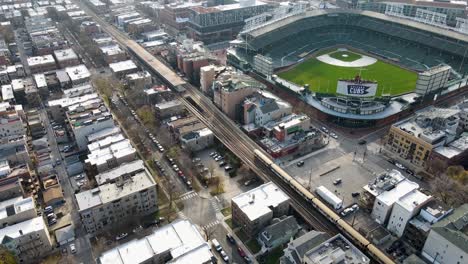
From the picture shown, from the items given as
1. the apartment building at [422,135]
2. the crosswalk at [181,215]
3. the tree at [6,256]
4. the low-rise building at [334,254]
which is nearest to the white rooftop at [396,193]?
the low-rise building at [334,254]

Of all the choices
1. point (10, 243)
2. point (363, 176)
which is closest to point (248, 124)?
point (363, 176)

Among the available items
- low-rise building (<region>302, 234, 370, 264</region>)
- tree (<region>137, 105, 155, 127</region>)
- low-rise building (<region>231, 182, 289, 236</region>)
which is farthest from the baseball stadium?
low-rise building (<region>302, 234, 370, 264</region>)

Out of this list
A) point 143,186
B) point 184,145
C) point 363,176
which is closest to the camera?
point 143,186

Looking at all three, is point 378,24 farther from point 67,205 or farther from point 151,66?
point 67,205

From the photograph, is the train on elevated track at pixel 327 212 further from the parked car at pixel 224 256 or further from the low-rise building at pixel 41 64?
the low-rise building at pixel 41 64

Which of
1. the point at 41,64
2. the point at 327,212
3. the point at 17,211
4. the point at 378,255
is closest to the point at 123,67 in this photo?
the point at 41,64

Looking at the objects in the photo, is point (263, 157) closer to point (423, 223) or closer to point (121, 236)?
point (423, 223)

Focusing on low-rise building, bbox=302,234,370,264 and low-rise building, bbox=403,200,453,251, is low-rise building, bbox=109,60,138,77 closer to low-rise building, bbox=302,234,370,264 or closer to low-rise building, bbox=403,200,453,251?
low-rise building, bbox=302,234,370,264
